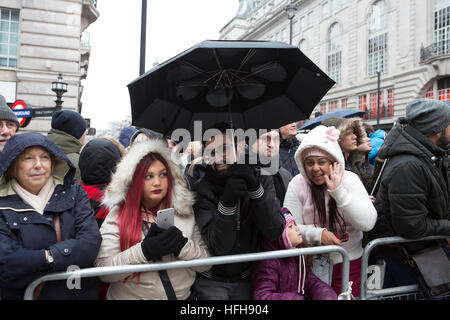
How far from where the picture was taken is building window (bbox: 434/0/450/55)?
28203mm

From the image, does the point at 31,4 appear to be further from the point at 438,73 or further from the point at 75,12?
the point at 438,73

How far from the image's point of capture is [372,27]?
1405 inches

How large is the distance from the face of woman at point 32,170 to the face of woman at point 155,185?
718 millimetres

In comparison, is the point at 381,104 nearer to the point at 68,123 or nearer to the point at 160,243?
the point at 68,123

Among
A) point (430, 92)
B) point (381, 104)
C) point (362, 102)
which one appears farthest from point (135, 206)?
point (362, 102)

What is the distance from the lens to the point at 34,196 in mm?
2246

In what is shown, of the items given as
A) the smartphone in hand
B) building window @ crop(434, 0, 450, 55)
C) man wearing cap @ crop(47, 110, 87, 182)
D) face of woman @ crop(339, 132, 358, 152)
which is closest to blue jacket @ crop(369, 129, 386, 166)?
face of woman @ crop(339, 132, 358, 152)

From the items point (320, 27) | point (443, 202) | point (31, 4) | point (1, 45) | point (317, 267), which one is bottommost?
point (317, 267)

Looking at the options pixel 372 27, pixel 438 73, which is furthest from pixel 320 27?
pixel 438 73

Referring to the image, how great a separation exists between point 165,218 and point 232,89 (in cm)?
122

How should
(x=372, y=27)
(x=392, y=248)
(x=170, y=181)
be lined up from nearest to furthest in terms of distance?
(x=170, y=181)
(x=392, y=248)
(x=372, y=27)

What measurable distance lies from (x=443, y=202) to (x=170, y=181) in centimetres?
243

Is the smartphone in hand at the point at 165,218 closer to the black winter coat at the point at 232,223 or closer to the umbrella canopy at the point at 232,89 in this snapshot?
the black winter coat at the point at 232,223

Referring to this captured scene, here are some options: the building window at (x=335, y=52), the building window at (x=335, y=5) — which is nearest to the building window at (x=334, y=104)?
the building window at (x=335, y=52)
